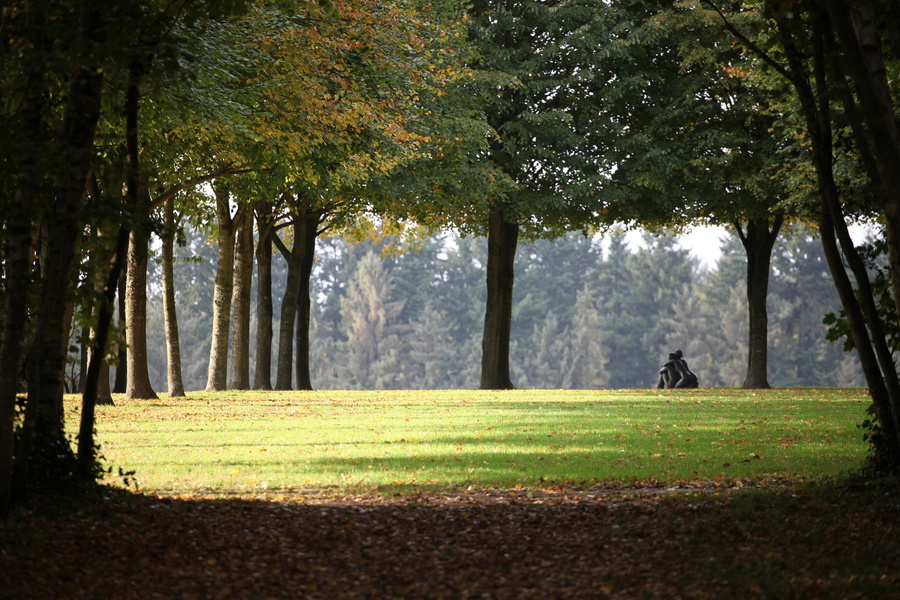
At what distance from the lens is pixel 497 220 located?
31.1 metres

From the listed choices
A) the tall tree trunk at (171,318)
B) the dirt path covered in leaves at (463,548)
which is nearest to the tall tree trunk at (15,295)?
the dirt path covered in leaves at (463,548)

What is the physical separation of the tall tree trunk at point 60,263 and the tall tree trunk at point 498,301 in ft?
74.2

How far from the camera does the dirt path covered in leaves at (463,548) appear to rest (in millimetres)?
6188

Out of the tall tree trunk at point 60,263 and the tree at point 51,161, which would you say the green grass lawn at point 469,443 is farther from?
the tree at point 51,161

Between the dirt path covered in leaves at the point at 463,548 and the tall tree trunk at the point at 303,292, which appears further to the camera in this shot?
the tall tree trunk at the point at 303,292

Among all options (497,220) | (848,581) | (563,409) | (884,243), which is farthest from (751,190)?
(848,581)

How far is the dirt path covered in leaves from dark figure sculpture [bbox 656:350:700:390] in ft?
77.4

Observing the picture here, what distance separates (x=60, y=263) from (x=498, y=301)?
78.3ft

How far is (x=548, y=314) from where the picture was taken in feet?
256

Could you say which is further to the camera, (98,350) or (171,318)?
(171,318)

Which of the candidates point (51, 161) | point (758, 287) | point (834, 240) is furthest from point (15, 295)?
point (758, 287)

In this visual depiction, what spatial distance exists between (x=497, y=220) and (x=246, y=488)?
21600 mm

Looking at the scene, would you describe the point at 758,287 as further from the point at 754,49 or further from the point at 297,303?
the point at 754,49

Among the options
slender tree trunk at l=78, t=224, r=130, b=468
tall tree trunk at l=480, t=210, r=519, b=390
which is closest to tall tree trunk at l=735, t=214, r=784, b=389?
tall tree trunk at l=480, t=210, r=519, b=390
